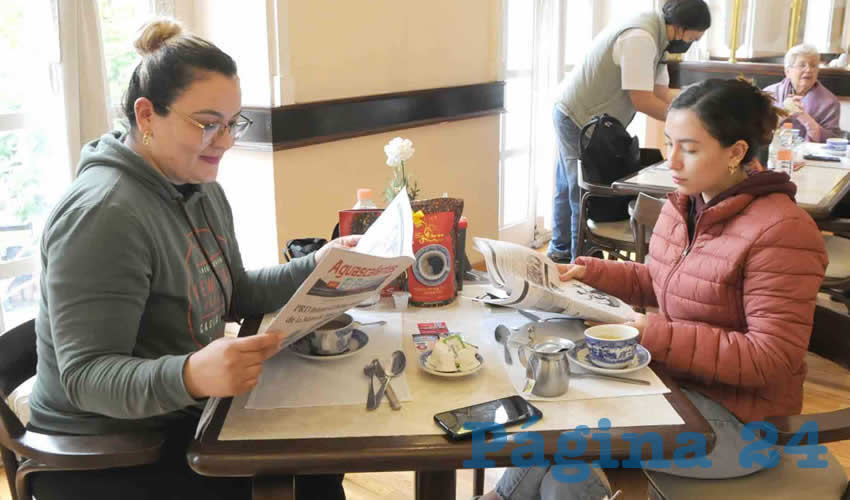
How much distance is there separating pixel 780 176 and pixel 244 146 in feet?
6.62

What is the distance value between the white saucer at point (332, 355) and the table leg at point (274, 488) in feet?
0.99

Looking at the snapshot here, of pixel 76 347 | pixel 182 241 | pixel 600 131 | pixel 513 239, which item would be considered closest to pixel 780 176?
pixel 182 241

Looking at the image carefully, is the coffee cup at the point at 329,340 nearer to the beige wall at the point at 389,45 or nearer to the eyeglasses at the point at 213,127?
the eyeglasses at the point at 213,127

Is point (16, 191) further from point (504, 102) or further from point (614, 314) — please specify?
point (504, 102)

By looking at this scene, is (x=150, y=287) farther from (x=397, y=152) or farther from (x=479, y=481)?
(x=479, y=481)

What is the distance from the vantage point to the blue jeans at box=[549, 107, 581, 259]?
410cm

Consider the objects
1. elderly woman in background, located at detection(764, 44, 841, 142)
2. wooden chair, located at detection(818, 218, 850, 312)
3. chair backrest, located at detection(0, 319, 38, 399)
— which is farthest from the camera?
elderly woman in background, located at detection(764, 44, 841, 142)

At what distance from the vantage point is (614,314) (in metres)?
1.57

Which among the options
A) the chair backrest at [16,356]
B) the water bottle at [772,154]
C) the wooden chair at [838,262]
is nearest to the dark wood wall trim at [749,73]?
the water bottle at [772,154]

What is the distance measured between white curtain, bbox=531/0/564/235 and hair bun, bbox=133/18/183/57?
11.7 feet

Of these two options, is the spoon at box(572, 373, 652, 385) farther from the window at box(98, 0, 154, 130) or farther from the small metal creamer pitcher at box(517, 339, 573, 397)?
the window at box(98, 0, 154, 130)

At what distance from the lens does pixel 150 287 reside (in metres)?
1.33

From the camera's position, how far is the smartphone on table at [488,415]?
118cm

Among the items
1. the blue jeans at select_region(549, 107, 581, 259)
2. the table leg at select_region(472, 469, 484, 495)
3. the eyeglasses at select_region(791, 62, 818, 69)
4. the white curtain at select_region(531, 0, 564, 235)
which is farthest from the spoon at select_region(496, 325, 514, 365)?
the eyeglasses at select_region(791, 62, 818, 69)
